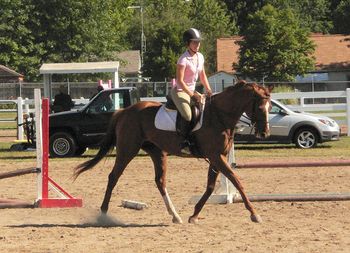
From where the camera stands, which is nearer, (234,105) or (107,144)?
(234,105)

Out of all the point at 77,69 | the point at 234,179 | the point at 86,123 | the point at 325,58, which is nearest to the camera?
the point at 234,179

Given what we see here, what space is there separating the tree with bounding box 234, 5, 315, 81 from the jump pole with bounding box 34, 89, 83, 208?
44144 millimetres

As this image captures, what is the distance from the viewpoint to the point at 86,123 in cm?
2106

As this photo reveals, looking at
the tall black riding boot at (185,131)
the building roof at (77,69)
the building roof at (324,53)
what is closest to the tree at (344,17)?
the building roof at (324,53)

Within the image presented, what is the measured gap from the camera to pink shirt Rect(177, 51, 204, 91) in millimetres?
10188

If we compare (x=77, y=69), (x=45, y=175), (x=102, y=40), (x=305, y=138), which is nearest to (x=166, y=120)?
(x=45, y=175)

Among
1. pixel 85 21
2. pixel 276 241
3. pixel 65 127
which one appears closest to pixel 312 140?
pixel 65 127

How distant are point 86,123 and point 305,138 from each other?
634cm

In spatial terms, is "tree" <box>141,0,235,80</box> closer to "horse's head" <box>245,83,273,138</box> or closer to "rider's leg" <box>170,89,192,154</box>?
"rider's leg" <box>170,89,192,154</box>

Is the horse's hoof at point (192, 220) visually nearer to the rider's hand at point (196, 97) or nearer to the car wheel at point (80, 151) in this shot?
the rider's hand at point (196, 97)

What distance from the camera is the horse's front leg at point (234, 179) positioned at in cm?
998

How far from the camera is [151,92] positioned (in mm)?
46594

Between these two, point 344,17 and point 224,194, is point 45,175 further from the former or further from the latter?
point 344,17

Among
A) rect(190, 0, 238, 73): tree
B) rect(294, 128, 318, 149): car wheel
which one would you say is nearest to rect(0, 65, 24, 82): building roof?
rect(190, 0, 238, 73): tree
